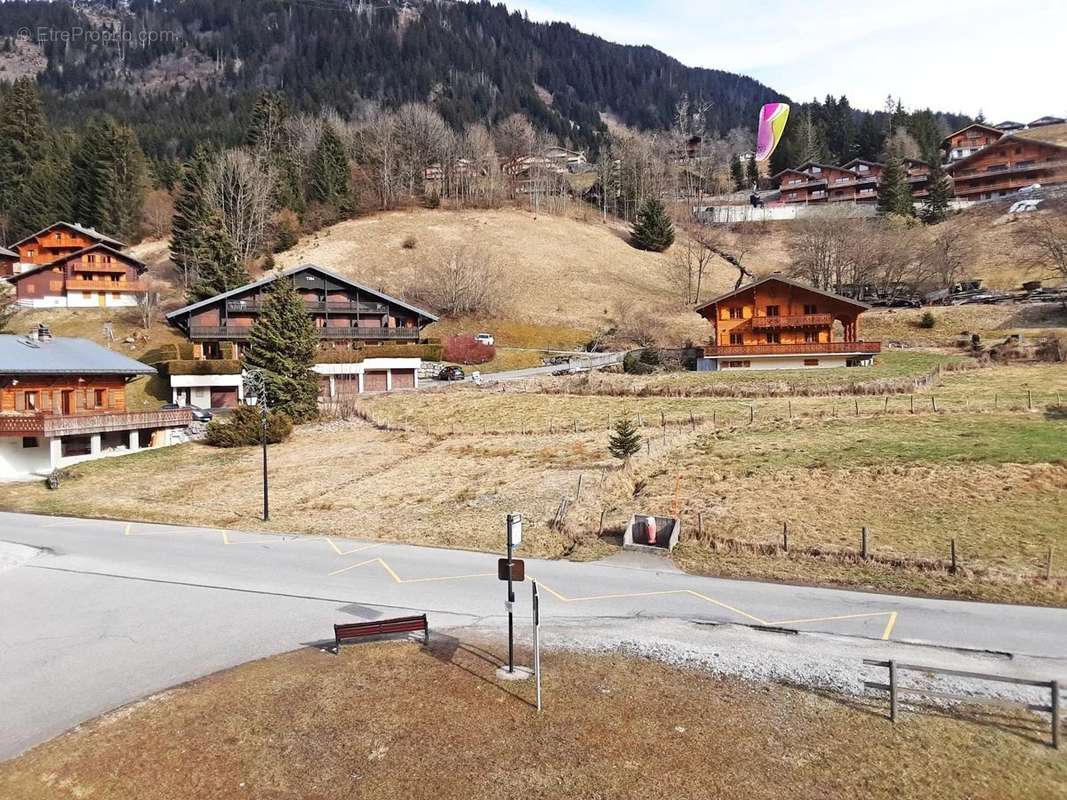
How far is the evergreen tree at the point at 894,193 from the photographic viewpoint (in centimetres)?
10806

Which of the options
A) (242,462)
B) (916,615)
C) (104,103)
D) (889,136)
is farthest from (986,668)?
(104,103)

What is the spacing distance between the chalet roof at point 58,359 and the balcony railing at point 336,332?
47.3ft

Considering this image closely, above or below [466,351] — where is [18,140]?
above

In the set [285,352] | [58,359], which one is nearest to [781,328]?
[285,352]

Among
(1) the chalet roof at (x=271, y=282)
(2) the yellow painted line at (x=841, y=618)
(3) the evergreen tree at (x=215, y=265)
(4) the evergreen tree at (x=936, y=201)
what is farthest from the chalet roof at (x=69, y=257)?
(4) the evergreen tree at (x=936, y=201)

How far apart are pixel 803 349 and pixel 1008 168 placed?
81.9 m

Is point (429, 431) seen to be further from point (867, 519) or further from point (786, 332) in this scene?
point (786, 332)

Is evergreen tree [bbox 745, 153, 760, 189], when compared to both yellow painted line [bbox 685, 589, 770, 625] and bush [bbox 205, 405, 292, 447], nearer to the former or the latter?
bush [bbox 205, 405, 292, 447]

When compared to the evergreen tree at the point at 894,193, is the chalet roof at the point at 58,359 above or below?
below

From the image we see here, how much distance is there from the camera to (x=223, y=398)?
59.8 metres

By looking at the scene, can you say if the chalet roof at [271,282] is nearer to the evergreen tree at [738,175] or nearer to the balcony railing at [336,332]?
the balcony railing at [336,332]

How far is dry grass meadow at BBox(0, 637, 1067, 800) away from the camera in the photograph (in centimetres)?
1004

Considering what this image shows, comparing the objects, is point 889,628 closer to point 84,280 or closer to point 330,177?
point 84,280

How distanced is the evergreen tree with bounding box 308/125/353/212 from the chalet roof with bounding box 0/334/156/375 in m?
59.2
